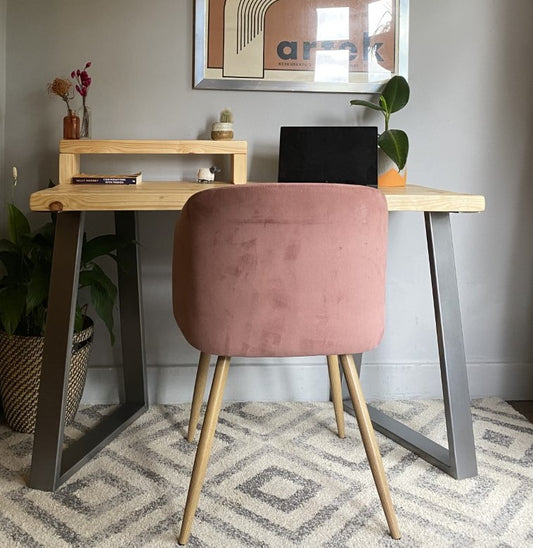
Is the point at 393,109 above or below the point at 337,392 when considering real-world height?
above

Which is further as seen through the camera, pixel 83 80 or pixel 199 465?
pixel 83 80

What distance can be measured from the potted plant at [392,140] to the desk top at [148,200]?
11.5 inches

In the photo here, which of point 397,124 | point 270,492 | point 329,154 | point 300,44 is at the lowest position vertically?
point 270,492

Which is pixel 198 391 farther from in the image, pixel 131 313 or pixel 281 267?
pixel 281 267

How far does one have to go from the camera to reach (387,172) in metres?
2.06

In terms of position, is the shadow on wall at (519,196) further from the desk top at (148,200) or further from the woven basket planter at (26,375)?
the woven basket planter at (26,375)

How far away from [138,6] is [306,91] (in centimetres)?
60

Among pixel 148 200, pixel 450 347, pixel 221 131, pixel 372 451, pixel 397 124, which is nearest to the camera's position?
pixel 372 451

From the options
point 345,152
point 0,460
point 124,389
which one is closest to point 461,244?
point 345,152

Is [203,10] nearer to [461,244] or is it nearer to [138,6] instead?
[138,6]

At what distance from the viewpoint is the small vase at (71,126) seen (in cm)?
203

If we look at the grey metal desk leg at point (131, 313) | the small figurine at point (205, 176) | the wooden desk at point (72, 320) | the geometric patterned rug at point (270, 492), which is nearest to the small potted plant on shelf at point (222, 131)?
the small figurine at point (205, 176)

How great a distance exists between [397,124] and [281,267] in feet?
3.53

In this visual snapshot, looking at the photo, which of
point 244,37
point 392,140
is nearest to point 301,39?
point 244,37
